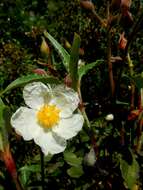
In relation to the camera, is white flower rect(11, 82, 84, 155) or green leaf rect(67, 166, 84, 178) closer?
white flower rect(11, 82, 84, 155)

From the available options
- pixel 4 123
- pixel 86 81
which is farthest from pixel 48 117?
pixel 86 81

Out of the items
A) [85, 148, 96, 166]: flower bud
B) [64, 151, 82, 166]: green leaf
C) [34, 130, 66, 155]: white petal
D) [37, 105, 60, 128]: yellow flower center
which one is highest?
[37, 105, 60, 128]: yellow flower center

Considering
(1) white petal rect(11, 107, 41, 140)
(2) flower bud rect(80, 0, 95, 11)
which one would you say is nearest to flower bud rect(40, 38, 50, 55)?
(2) flower bud rect(80, 0, 95, 11)

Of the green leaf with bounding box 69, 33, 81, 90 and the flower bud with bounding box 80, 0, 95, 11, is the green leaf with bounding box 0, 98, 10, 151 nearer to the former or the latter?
the green leaf with bounding box 69, 33, 81, 90

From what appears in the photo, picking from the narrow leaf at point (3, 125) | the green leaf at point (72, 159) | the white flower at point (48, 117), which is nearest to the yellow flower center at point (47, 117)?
the white flower at point (48, 117)

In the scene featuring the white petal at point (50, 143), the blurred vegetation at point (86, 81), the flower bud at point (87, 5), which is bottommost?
the blurred vegetation at point (86, 81)

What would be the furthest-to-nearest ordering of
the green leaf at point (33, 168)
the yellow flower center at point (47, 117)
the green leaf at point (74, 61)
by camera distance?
the green leaf at point (33, 168) → the yellow flower center at point (47, 117) → the green leaf at point (74, 61)

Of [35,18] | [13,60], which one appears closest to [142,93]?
[13,60]

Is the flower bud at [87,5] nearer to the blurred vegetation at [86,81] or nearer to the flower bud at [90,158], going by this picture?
the blurred vegetation at [86,81]
